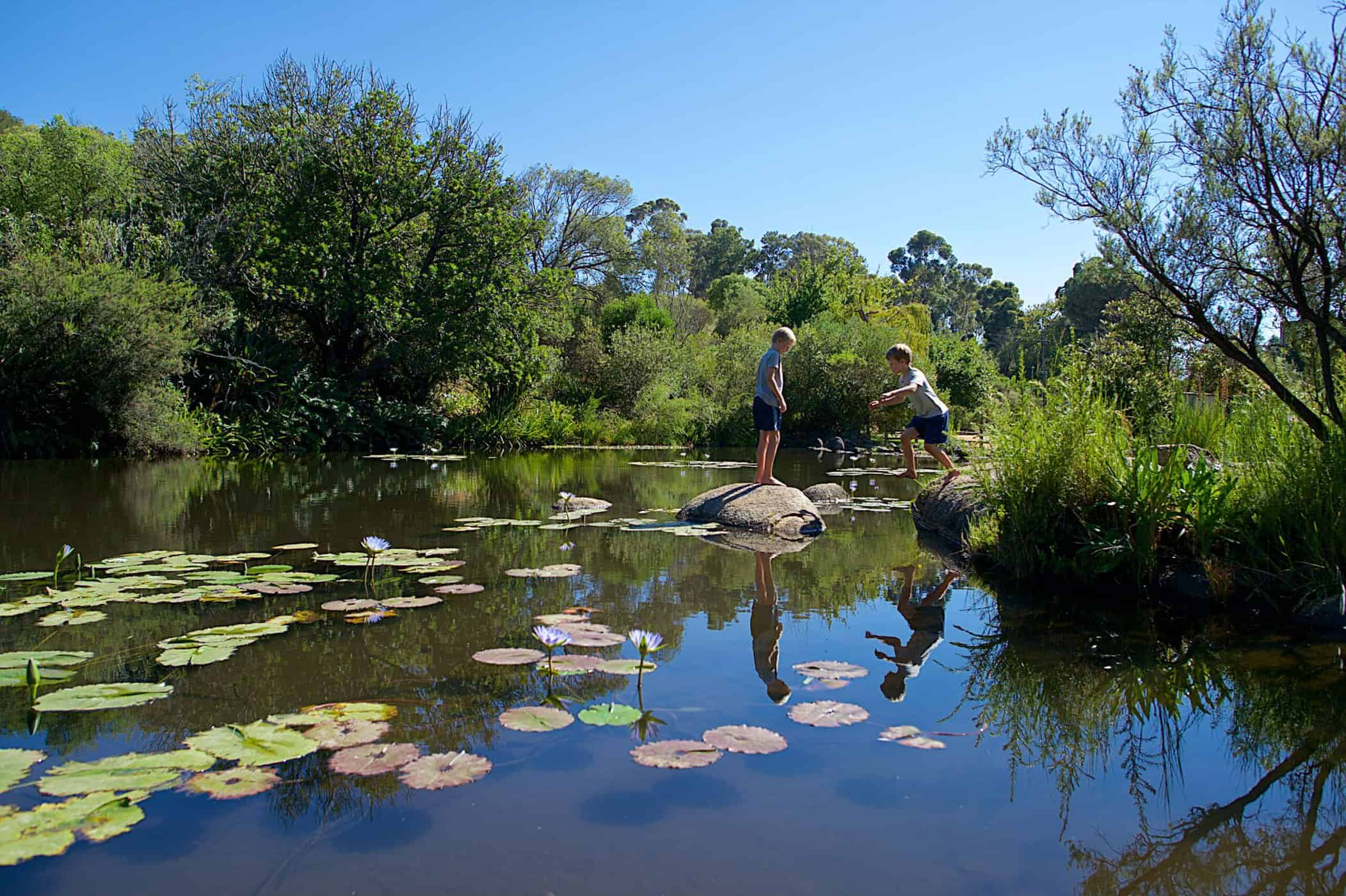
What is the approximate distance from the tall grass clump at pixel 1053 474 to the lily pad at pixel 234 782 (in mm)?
5225

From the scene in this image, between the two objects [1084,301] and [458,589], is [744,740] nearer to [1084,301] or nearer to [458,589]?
[458,589]

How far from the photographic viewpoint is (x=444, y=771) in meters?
2.79

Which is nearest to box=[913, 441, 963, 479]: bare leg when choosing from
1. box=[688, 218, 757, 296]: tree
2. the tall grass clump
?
the tall grass clump

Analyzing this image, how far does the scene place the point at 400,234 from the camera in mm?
19422

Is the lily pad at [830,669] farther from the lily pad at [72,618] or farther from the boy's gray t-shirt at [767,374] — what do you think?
the boy's gray t-shirt at [767,374]

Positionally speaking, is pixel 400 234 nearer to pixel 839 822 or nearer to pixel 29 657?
pixel 29 657

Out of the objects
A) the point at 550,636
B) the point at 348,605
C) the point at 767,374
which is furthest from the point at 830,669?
the point at 767,374

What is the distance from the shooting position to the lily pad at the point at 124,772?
2.59 m

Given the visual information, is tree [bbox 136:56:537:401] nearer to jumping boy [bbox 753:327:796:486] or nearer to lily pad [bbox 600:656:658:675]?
jumping boy [bbox 753:327:796:486]

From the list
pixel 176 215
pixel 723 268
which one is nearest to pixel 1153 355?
pixel 176 215

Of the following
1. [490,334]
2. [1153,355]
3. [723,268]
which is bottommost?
[1153,355]

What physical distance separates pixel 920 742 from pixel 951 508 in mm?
5429

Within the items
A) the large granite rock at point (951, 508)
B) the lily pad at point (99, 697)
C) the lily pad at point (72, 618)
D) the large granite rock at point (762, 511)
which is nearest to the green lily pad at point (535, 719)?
the lily pad at point (99, 697)

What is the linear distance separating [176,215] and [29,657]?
56.3 feet
